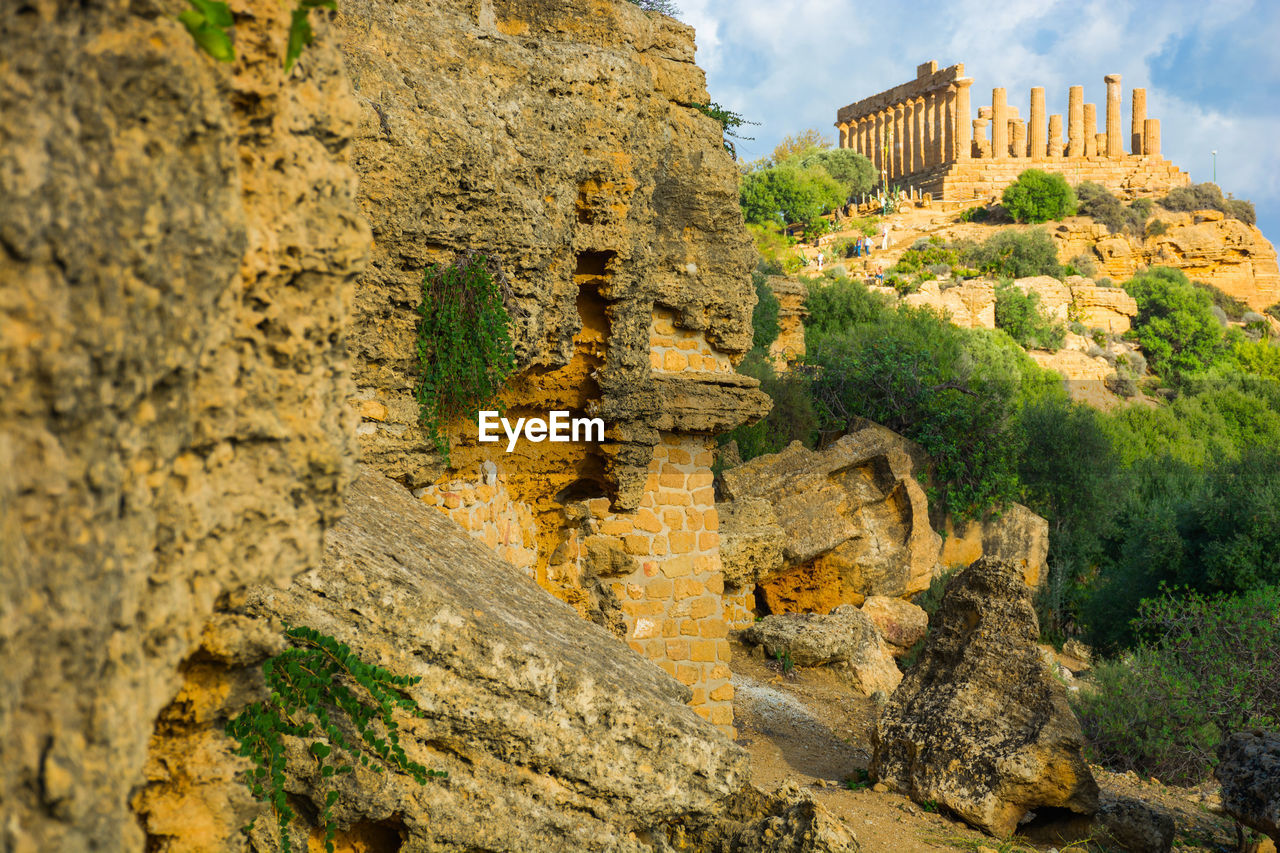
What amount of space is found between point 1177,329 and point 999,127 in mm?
20755

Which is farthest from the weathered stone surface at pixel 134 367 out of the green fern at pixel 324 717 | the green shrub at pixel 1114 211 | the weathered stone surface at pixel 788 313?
the green shrub at pixel 1114 211

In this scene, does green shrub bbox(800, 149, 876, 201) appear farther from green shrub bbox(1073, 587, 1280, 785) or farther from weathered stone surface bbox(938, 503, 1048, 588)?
green shrub bbox(1073, 587, 1280, 785)

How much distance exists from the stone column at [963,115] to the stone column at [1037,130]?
3.10 m

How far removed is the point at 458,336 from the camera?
5.32 meters

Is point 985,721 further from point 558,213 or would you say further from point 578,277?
point 558,213

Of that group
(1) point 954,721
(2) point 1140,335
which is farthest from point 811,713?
(2) point 1140,335

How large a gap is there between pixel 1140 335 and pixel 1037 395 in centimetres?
1270

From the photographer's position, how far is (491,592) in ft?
12.3

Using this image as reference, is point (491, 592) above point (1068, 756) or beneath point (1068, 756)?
above

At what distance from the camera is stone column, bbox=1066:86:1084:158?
5220 cm

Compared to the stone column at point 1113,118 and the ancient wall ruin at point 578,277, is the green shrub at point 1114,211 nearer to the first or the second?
the stone column at point 1113,118

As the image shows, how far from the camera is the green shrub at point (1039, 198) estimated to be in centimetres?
4353

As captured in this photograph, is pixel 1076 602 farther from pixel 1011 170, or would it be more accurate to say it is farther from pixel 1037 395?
pixel 1011 170

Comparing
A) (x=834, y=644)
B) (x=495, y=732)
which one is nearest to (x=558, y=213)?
(x=495, y=732)
